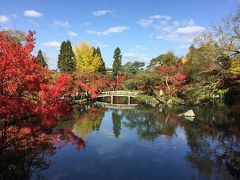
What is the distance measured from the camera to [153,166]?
54.9ft

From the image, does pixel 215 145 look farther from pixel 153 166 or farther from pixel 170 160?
pixel 153 166

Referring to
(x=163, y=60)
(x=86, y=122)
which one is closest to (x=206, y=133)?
(x=86, y=122)

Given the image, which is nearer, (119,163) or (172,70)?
(119,163)

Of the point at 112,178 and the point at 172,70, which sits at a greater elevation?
the point at 172,70

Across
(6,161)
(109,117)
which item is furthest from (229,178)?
(109,117)

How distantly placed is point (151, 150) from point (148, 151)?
0.35 m

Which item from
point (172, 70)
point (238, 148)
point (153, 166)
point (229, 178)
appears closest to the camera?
point (229, 178)

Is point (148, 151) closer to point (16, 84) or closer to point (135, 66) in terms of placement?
point (16, 84)

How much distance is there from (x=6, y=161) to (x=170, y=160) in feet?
32.5

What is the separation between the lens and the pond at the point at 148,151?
15.5 metres

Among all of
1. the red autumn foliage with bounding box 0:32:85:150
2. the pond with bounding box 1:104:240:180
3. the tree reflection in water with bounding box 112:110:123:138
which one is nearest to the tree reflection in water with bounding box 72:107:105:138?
the pond with bounding box 1:104:240:180

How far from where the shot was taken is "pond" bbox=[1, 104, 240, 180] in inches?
611

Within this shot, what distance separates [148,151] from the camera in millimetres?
19797

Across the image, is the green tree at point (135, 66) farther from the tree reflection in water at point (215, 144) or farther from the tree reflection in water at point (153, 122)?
the tree reflection in water at point (215, 144)
